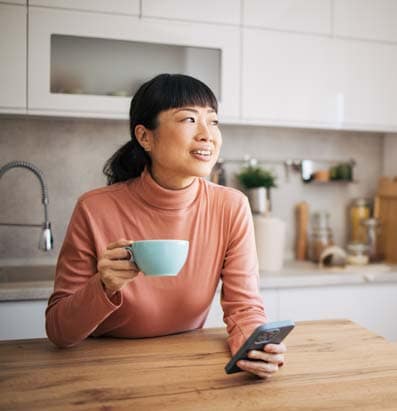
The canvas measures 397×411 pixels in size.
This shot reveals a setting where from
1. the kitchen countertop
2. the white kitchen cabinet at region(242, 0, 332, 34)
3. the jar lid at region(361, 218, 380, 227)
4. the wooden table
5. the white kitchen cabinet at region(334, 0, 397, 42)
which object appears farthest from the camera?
the jar lid at region(361, 218, 380, 227)

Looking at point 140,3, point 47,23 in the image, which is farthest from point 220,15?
point 47,23

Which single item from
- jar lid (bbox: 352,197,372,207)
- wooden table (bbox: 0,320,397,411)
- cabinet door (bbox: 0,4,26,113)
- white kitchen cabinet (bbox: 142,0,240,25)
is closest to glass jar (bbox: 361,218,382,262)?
jar lid (bbox: 352,197,372,207)

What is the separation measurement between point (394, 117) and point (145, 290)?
1937 mm

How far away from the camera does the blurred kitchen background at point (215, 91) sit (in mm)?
2285

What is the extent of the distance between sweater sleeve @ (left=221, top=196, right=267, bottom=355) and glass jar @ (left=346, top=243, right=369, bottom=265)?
142cm

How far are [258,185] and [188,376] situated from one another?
5.90ft

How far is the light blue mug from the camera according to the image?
38.4 inches

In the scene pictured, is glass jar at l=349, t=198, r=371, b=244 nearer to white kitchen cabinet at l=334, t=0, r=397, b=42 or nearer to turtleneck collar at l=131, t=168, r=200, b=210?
white kitchen cabinet at l=334, t=0, r=397, b=42

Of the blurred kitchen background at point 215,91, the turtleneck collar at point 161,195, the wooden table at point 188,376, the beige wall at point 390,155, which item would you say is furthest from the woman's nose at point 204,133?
the beige wall at point 390,155

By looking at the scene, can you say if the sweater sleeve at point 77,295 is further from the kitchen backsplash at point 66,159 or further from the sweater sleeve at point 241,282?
the kitchen backsplash at point 66,159

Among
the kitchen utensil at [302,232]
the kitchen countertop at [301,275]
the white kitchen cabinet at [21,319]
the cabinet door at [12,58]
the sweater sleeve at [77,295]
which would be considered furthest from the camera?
the kitchen utensil at [302,232]

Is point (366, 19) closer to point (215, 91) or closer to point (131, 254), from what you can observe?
point (215, 91)

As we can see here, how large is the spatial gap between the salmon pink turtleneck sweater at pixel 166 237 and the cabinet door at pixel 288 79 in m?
1.17

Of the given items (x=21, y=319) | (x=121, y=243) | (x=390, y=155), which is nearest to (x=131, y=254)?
(x=121, y=243)
